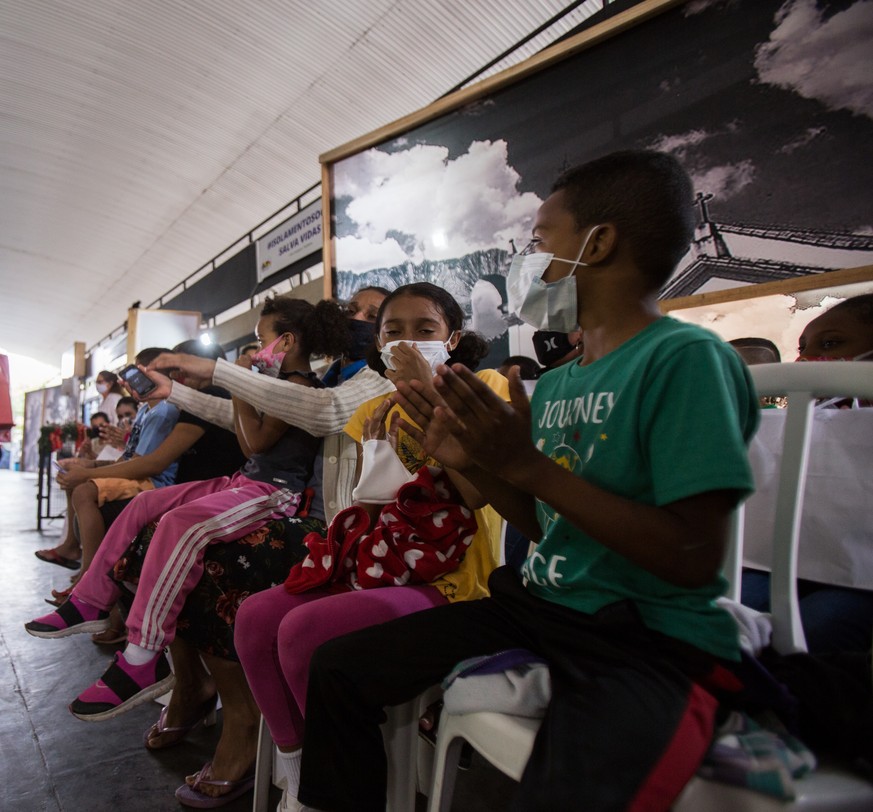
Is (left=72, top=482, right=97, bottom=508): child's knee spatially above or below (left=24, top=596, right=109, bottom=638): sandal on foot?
above

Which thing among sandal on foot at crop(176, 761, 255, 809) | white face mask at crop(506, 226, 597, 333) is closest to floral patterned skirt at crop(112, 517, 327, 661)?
sandal on foot at crop(176, 761, 255, 809)

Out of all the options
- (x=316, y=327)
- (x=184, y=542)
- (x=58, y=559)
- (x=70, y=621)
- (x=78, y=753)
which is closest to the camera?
(x=184, y=542)

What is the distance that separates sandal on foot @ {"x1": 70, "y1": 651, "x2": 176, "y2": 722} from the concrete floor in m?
0.20

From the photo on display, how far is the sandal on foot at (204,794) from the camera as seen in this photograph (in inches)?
59.4

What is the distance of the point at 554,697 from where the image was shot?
75cm

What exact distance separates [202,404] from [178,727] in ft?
3.57

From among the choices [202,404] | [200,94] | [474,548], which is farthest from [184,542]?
[200,94]

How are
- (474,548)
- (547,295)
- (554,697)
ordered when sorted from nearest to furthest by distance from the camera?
(554,697) → (547,295) → (474,548)

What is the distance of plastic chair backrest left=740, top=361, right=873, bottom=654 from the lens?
0.95m

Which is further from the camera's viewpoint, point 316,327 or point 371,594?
point 316,327

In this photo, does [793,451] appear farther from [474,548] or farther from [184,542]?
[184,542]

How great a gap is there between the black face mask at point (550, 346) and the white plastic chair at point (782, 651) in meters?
1.02

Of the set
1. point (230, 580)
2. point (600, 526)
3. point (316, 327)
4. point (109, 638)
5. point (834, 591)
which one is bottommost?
point (109, 638)

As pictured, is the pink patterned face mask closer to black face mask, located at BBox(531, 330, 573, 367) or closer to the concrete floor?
black face mask, located at BBox(531, 330, 573, 367)
